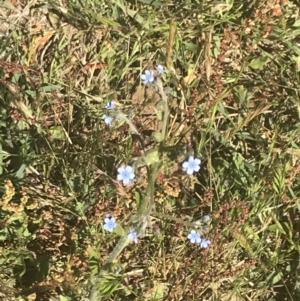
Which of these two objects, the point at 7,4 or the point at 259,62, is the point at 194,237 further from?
the point at 7,4

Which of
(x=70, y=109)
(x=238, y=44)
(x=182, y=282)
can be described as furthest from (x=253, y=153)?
(x=70, y=109)

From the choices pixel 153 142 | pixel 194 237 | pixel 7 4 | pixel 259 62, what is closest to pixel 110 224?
pixel 194 237

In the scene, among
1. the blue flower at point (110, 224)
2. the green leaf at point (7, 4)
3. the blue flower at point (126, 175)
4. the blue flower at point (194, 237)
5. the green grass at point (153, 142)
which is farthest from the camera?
the green leaf at point (7, 4)

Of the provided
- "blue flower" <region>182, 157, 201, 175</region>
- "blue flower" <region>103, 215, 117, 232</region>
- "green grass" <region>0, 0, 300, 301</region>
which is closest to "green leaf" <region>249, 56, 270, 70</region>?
"green grass" <region>0, 0, 300, 301</region>

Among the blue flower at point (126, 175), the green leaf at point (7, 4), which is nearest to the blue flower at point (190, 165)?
the blue flower at point (126, 175)

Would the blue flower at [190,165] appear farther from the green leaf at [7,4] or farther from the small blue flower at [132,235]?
the green leaf at [7,4]

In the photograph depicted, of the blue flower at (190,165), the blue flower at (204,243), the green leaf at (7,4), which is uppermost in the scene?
the green leaf at (7,4)

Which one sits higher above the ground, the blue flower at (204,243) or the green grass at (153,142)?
the green grass at (153,142)

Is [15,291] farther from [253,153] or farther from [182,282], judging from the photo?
[253,153]

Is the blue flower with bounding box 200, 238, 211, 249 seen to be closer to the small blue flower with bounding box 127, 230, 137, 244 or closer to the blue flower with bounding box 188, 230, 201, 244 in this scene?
the blue flower with bounding box 188, 230, 201, 244
